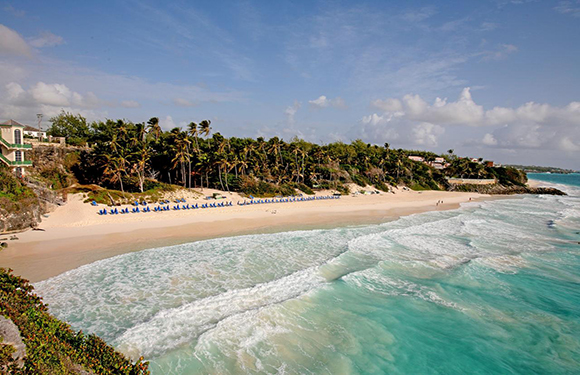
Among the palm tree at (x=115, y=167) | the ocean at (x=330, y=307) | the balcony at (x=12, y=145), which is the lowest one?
the ocean at (x=330, y=307)

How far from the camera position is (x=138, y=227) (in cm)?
2717

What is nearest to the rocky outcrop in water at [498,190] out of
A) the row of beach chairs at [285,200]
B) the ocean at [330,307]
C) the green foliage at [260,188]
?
the row of beach chairs at [285,200]

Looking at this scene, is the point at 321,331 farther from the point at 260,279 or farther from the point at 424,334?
the point at 260,279

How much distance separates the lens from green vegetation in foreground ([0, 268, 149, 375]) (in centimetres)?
595

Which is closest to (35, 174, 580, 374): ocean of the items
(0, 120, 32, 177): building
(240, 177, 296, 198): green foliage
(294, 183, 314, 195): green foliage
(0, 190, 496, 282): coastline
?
(0, 190, 496, 282): coastline

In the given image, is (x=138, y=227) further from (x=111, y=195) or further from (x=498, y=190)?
(x=498, y=190)

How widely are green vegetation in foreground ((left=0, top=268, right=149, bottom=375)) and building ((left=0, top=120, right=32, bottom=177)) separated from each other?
1140 inches

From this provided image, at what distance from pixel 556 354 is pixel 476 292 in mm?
4634

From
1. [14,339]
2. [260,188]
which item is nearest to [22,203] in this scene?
[14,339]

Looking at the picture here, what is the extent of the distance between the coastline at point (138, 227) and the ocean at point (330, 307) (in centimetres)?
242

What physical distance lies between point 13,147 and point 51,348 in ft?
110

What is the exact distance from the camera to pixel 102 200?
32625 millimetres

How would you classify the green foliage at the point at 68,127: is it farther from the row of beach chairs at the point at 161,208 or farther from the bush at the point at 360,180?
the bush at the point at 360,180

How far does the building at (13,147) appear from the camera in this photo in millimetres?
29591
